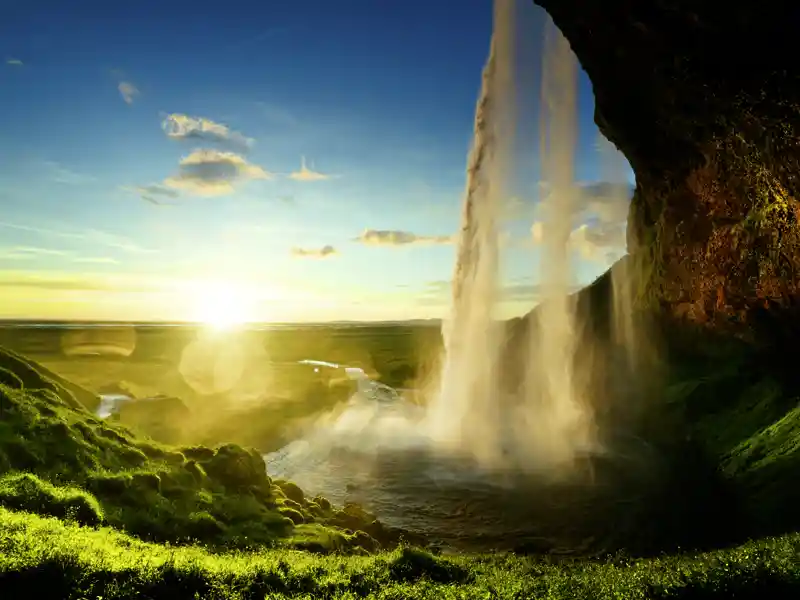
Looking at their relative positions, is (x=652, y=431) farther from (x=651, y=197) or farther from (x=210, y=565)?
(x=210, y=565)

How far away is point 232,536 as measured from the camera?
703 inches

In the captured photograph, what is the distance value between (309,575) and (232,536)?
5963mm

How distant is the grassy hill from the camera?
39.3ft

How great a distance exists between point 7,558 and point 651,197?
1956 inches

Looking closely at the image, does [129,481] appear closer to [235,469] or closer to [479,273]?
[235,469]

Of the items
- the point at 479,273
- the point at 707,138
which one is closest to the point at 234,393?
the point at 479,273

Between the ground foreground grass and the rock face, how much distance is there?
713 inches

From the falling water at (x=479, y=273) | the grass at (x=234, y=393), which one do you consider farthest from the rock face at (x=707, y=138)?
the grass at (x=234, y=393)

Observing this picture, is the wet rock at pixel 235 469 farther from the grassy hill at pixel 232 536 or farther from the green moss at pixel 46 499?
the green moss at pixel 46 499

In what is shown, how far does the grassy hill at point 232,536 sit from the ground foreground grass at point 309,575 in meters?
0.04

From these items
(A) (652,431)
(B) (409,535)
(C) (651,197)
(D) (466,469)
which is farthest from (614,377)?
(B) (409,535)

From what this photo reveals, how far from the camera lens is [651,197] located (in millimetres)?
47375

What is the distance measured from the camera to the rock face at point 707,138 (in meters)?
21.5

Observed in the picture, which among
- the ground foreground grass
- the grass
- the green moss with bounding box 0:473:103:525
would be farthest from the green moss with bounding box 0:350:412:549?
the grass
